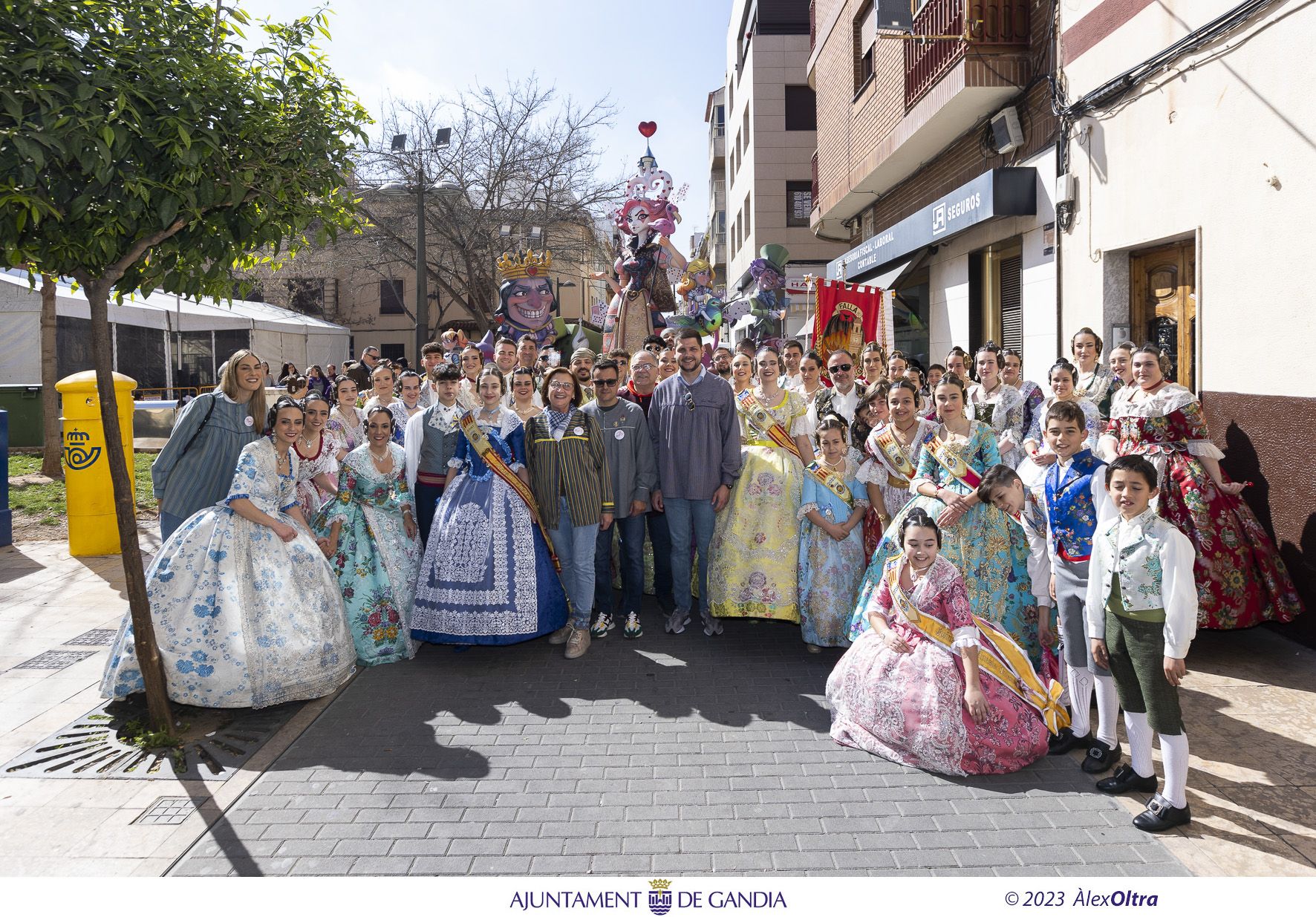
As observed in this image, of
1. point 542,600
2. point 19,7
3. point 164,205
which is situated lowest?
point 542,600

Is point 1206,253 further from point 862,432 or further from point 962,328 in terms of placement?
point 962,328

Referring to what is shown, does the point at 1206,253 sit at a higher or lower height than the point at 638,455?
higher

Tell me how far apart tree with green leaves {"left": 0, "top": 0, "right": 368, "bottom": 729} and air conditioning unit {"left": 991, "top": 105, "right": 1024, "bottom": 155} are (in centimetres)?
784

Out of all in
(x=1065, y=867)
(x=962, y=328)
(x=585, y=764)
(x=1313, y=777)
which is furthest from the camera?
(x=962, y=328)

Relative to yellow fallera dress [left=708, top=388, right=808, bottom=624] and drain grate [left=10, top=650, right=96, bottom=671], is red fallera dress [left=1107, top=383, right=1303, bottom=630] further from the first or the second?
drain grate [left=10, top=650, right=96, bottom=671]

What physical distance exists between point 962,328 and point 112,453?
10472mm

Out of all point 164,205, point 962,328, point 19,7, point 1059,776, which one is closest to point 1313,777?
point 1059,776

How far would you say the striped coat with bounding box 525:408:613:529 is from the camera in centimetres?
578

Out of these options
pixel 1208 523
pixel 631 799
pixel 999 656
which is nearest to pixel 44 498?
pixel 631 799

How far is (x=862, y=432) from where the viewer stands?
6.04 metres

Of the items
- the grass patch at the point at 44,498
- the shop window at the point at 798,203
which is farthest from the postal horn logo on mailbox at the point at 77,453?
the shop window at the point at 798,203

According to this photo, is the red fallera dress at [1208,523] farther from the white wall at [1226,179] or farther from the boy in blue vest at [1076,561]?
the boy in blue vest at [1076,561]

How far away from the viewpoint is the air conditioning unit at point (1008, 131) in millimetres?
10000

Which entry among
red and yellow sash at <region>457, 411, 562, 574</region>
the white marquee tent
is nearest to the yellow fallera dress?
red and yellow sash at <region>457, 411, 562, 574</region>
